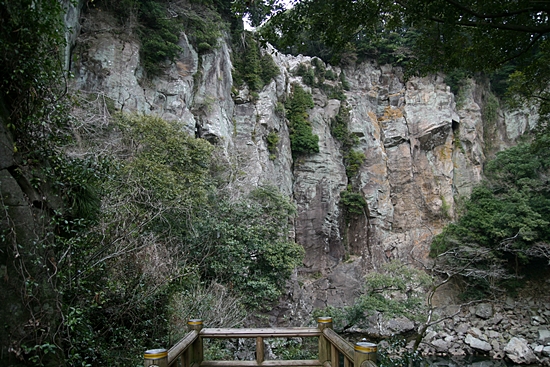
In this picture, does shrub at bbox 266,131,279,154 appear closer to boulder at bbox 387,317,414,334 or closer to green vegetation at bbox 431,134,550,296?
green vegetation at bbox 431,134,550,296

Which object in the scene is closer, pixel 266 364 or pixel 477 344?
pixel 266 364

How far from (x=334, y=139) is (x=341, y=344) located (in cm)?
1708

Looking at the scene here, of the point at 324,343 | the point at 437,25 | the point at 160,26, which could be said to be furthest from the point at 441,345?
the point at 160,26

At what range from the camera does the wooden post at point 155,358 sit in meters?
2.36

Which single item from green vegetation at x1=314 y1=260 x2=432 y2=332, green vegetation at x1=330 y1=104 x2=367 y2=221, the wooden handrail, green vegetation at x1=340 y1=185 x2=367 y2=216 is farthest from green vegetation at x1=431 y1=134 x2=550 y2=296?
the wooden handrail

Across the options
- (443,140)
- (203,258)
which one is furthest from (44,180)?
(443,140)

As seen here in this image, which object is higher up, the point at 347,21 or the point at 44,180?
the point at 347,21

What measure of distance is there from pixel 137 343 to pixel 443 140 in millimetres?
20244

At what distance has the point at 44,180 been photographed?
3.49 meters

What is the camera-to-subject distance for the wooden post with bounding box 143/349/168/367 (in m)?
2.36

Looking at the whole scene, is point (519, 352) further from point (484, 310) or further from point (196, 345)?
point (196, 345)

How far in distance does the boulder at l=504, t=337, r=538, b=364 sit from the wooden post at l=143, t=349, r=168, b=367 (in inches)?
584

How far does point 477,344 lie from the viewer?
45.4 ft

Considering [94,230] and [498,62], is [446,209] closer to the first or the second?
[498,62]
